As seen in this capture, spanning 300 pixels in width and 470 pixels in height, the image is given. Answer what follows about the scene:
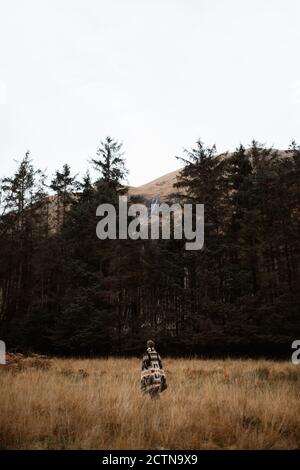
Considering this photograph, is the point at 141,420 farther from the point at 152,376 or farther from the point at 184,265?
the point at 184,265

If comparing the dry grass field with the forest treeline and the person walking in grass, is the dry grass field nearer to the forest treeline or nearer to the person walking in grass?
the person walking in grass

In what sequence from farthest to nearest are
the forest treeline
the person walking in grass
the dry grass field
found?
the forest treeline, the person walking in grass, the dry grass field

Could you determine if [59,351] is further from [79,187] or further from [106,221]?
[79,187]

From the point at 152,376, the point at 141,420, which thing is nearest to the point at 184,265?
the point at 152,376

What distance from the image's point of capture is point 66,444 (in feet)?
19.2

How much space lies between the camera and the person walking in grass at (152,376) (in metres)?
9.46

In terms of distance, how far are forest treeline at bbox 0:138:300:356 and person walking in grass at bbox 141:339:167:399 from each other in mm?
15333

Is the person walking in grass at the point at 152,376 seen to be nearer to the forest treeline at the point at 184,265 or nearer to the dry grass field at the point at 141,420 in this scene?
the dry grass field at the point at 141,420

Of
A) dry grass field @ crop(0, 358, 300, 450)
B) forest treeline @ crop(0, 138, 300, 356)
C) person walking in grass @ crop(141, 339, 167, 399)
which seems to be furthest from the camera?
forest treeline @ crop(0, 138, 300, 356)

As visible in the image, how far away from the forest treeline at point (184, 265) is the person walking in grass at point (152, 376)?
1533cm

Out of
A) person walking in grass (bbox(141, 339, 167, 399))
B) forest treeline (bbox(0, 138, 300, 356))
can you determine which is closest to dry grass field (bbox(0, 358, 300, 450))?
person walking in grass (bbox(141, 339, 167, 399))

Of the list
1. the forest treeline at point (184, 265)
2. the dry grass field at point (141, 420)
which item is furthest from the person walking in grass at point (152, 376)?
the forest treeline at point (184, 265)

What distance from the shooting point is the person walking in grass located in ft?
31.0

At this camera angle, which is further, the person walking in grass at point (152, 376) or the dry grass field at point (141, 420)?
the person walking in grass at point (152, 376)
